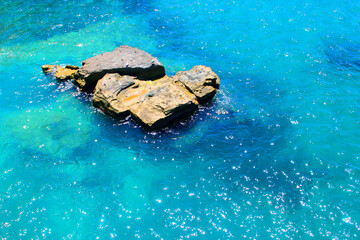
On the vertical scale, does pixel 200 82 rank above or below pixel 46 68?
above

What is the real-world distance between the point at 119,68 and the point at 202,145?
495 centimetres

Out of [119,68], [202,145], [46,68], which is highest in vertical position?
[119,68]

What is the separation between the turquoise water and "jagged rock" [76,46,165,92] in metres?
0.87

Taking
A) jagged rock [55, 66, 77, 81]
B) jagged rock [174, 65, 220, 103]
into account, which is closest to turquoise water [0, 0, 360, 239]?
jagged rock [55, 66, 77, 81]

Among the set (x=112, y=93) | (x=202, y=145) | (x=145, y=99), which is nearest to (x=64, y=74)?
(x=112, y=93)

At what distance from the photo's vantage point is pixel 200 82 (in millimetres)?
11727

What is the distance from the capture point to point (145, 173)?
916cm

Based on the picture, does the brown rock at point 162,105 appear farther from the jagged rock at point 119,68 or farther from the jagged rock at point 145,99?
the jagged rock at point 119,68

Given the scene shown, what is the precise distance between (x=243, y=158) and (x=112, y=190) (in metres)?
4.36

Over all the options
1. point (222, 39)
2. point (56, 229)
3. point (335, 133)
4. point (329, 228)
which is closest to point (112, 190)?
point (56, 229)

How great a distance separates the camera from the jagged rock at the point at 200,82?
11.6m

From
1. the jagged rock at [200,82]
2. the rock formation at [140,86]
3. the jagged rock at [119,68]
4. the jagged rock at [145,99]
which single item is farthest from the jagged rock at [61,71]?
the jagged rock at [200,82]

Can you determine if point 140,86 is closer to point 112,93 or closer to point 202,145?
point 112,93

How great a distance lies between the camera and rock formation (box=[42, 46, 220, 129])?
10516 mm
